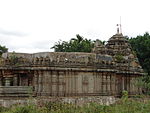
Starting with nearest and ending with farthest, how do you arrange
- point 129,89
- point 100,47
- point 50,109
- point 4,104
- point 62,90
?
point 50,109
point 4,104
point 62,90
point 129,89
point 100,47

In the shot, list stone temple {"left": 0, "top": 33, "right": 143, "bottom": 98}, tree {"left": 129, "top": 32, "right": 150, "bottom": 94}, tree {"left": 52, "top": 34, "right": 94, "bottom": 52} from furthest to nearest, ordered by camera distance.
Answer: tree {"left": 52, "top": 34, "right": 94, "bottom": 52} < tree {"left": 129, "top": 32, "right": 150, "bottom": 94} < stone temple {"left": 0, "top": 33, "right": 143, "bottom": 98}

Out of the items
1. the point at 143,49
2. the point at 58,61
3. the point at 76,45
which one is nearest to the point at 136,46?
the point at 143,49

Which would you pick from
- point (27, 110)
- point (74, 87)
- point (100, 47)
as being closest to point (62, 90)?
point (74, 87)

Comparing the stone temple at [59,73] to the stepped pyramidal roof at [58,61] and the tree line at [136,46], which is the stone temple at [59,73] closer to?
the stepped pyramidal roof at [58,61]

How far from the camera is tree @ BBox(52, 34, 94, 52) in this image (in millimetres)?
45219

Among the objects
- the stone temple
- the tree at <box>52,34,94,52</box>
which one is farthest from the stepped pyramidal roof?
the tree at <box>52,34,94,52</box>

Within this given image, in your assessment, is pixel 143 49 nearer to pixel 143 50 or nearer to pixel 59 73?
pixel 143 50

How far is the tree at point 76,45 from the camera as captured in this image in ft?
148

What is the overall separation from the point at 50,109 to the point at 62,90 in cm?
505

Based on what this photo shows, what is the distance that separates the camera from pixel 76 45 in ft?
152

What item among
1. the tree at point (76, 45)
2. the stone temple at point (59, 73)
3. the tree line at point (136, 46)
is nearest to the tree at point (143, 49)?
the tree line at point (136, 46)

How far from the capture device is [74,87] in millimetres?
22031

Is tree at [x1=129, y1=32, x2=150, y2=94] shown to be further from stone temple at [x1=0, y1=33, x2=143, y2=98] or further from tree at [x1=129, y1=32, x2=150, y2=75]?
stone temple at [x1=0, y1=33, x2=143, y2=98]

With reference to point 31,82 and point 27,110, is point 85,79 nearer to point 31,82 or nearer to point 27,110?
point 31,82
